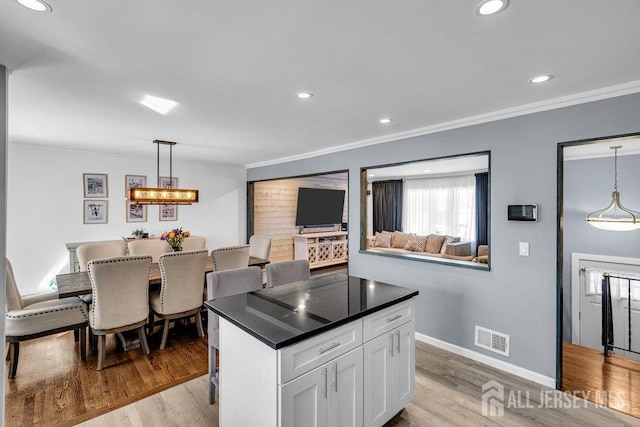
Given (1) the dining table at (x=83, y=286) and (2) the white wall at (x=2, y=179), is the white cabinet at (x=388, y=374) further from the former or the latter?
(1) the dining table at (x=83, y=286)

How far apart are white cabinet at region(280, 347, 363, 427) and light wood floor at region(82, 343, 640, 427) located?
65cm

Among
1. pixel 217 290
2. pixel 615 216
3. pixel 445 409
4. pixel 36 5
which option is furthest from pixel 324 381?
pixel 615 216

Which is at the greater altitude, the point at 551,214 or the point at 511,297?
the point at 551,214

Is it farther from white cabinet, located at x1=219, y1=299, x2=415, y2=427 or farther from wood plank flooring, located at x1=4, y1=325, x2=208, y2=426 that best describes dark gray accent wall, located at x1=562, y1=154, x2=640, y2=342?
wood plank flooring, located at x1=4, y1=325, x2=208, y2=426

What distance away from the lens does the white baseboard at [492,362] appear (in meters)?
2.58

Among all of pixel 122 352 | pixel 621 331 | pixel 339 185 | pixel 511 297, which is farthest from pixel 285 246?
pixel 621 331

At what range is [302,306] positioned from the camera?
191 centimetres

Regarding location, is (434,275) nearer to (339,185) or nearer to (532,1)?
(532,1)

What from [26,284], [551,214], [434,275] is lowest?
[26,284]

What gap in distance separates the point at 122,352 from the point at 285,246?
419 centimetres

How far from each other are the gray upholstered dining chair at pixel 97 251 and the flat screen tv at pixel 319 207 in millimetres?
3816

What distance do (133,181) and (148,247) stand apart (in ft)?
4.83

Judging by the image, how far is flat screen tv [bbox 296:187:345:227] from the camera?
24.1 feet

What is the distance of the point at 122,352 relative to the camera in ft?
10.5
